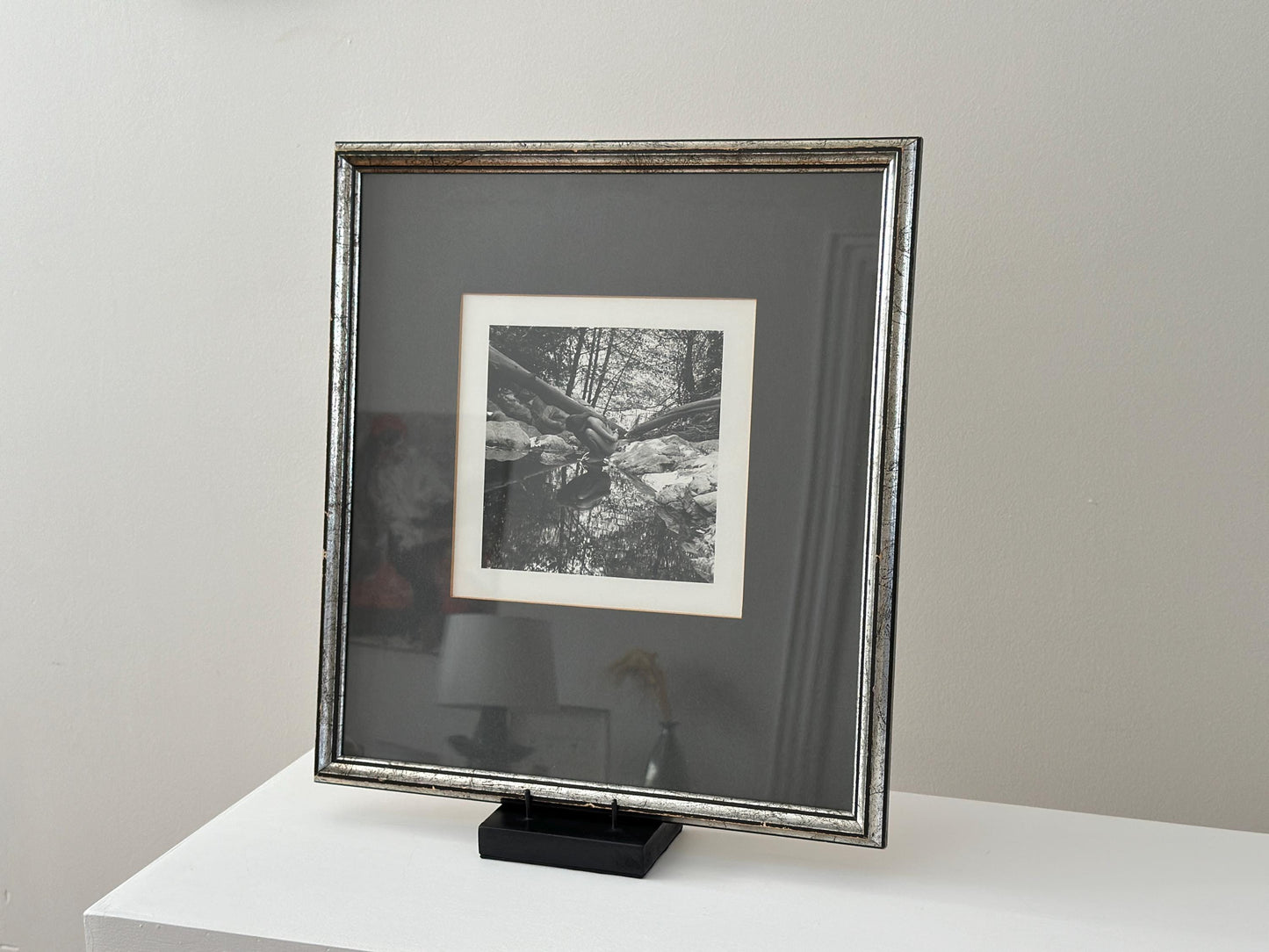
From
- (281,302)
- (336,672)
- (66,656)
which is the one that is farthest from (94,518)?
(336,672)

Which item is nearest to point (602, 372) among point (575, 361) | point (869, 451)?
point (575, 361)

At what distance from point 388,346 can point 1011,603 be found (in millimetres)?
595

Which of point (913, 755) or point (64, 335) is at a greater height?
point (64, 335)

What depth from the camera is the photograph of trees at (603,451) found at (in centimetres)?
73

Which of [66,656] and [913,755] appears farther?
[66,656]

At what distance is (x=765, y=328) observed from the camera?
723 millimetres

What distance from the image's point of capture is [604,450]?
0.75 m

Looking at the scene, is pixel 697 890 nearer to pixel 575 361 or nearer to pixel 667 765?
pixel 667 765

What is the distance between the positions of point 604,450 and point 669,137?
38 centimetres

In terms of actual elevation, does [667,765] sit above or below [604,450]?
below

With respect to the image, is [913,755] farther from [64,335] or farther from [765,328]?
[64,335]

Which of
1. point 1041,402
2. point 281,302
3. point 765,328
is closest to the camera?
point 765,328

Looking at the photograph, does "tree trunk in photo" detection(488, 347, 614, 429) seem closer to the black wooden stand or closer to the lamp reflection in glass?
the lamp reflection in glass

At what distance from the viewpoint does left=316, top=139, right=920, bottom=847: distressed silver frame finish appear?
695mm
